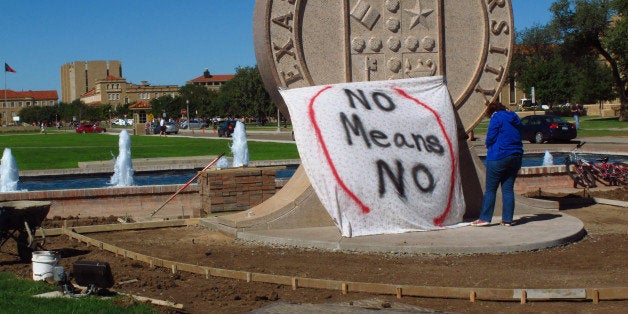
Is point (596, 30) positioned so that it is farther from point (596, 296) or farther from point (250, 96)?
point (596, 296)

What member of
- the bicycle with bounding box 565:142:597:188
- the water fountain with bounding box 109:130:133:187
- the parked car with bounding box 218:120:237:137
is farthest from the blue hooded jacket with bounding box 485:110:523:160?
the parked car with bounding box 218:120:237:137

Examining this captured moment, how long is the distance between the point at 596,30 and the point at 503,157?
54.0 metres

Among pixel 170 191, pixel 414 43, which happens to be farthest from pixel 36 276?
pixel 170 191

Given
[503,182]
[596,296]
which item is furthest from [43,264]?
[503,182]

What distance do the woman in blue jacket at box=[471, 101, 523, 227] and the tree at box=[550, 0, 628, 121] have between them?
5010 cm

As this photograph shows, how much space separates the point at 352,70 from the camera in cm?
1120

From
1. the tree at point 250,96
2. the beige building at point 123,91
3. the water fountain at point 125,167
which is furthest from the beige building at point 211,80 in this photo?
the water fountain at point 125,167

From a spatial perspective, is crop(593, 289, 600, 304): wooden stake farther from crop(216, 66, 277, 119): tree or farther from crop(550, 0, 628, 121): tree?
crop(216, 66, 277, 119): tree

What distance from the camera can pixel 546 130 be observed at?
36000mm

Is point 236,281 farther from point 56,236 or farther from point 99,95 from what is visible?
point 99,95

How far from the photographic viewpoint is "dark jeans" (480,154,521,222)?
10.1 m

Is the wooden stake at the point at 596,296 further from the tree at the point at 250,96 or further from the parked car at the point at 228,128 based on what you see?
the tree at the point at 250,96

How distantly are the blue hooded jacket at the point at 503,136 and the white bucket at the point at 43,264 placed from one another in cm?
521

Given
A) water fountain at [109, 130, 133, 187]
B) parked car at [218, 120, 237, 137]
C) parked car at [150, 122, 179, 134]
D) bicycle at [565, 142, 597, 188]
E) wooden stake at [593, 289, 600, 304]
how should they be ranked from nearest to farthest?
1. wooden stake at [593, 289, 600, 304]
2. bicycle at [565, 142, 597, 188]
3. water fountain at [109, 130, 133, 187]
4. parked car at [218, 120, 237, 137]
5. parked car at [150, 122, 179, 134]
